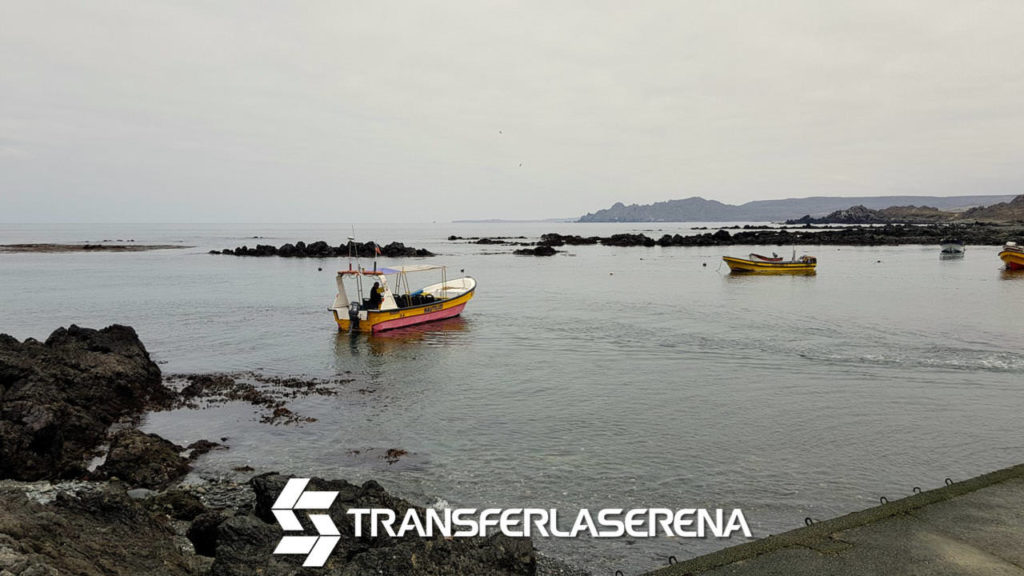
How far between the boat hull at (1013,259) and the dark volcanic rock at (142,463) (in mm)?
62674

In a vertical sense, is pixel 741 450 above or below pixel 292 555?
below

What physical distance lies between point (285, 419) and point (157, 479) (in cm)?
421

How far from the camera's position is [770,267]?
52656mm

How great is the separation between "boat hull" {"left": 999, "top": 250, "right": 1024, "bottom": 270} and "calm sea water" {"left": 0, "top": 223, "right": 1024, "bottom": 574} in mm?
14735

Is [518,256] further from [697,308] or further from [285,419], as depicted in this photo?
[285,419]

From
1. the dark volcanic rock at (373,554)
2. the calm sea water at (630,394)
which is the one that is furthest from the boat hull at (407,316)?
the dark volcanic rock at (373,554)

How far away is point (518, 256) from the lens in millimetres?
83938

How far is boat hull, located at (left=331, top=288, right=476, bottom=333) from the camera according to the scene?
28.1 metres

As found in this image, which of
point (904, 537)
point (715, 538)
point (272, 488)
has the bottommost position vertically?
point (715, 538)

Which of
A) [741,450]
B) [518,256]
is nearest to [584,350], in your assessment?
[741,450]

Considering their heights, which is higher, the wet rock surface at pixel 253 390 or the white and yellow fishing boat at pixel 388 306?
the white and yellow fishing boat at pixel 388 306

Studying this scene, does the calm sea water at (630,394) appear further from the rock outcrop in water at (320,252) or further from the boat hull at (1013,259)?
the rock outcrop in water at (320,252)

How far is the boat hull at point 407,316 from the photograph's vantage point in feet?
92.2

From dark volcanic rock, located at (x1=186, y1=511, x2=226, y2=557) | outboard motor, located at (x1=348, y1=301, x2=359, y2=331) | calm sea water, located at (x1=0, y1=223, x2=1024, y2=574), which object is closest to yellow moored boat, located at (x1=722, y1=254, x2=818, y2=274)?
calm sea water, located at (x1=0, y1=223, x2=1024, y2=574)
